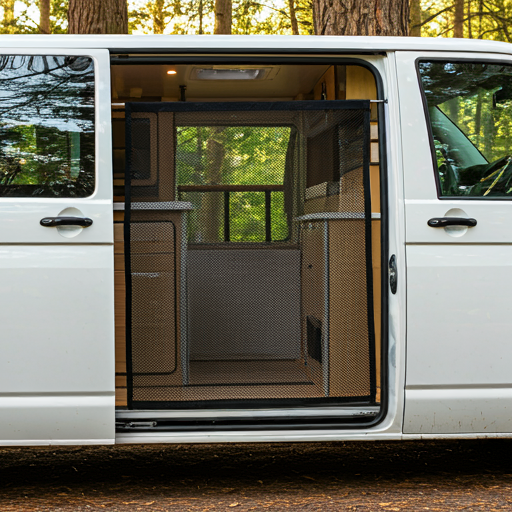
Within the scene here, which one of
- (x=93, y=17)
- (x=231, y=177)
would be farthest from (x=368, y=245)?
(x=93, y=17)

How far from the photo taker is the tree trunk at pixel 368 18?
18.3ft

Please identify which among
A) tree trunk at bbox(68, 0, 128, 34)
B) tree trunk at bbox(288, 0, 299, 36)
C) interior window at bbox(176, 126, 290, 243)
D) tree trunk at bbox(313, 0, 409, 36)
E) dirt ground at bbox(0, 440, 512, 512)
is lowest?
dirt ground at bbox(0, 440, 512, 512)

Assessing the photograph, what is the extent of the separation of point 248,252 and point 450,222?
3.09 feet

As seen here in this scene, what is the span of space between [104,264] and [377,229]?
52.4 inches

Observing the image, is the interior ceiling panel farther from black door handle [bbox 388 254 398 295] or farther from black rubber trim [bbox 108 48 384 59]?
black door handle [bbox 388 254 398 295]

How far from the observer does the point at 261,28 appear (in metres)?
17.4

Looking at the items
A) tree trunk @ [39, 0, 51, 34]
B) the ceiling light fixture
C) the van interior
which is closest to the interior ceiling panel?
the ceiling light fixture

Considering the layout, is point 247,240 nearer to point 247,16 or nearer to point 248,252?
point 248,252

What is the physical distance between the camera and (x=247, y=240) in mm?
3123

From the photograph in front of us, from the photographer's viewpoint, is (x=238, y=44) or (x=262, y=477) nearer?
(x=238, y=44)

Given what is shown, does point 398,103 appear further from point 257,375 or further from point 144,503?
point 144,503

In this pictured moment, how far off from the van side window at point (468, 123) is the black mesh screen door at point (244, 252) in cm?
34

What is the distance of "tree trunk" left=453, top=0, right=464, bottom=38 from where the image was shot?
51.8 feet

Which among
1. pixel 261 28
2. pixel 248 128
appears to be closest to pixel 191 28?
pixel 261 28
